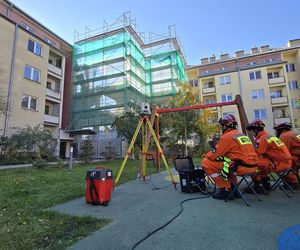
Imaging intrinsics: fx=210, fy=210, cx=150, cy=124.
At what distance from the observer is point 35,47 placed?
66.3 feet

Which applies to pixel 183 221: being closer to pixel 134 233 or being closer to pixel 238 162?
pixel 134 233

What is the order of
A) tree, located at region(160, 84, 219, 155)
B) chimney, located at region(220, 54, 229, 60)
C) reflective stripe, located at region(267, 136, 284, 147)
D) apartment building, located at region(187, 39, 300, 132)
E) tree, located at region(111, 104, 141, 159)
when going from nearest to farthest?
reflective stripe, located at region(267, 136, 284, 147) < tree, located at region(111, 104, 141, 159) < tree, located at region(160, 84, 219, 155) < apartment building, located at region(187, 39, 300, 132) < chimney, located at region(220, 54, 229, 60)

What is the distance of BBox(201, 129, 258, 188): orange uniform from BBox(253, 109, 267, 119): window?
27.0 meters

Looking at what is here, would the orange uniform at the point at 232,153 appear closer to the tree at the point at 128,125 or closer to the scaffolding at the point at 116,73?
the tree at the point at 128,125

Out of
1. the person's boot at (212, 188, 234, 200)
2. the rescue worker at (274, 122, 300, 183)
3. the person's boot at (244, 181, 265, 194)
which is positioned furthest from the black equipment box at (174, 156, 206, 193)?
the rescue worker at (274, 122, 300, 183)

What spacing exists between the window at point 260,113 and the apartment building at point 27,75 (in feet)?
80.3

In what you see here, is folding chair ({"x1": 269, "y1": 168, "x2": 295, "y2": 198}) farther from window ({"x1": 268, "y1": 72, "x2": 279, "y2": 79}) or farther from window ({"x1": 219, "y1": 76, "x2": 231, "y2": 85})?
window ({"x1": 268, "y1": 72, "x2": 279, "y2": 79})

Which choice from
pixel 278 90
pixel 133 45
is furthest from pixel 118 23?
pixel 278 90

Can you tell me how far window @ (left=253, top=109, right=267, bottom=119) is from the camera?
92.7 feet

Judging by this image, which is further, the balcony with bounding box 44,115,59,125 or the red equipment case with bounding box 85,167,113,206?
the balcony with bounding box 44,115,59,125

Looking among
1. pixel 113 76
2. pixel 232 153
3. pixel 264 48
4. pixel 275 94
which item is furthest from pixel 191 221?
pixel 264 48

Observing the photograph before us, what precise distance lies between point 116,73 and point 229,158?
22.9m

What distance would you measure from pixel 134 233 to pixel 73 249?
0.78 m

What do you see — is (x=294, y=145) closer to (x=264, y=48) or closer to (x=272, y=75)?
(x=272, y=75)
